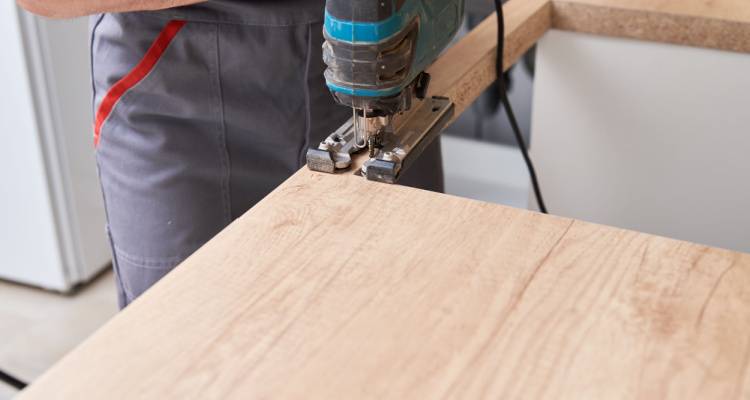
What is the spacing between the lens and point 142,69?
105 centimetres

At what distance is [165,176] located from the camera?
107 cm

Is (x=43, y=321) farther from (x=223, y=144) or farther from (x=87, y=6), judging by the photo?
(x=87, y=6)

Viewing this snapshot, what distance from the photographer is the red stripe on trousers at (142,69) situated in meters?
1.03

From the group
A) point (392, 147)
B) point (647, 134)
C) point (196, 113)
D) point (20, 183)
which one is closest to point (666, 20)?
point (647, 134)

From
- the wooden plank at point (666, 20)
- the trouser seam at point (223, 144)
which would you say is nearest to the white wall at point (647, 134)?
the wooden plank at point (666, 20)

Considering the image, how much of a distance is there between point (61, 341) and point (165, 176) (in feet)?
3.64

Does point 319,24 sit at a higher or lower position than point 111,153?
higher

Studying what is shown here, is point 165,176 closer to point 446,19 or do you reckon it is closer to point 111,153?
point 111,153

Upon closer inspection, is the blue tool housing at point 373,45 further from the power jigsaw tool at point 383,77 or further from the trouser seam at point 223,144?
the trouser seam at point 223,144

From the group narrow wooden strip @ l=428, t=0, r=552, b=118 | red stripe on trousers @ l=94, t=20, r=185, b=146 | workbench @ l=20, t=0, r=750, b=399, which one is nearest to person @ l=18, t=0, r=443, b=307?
red stripe on trousers @ l=94, t=20, r=185, b=146

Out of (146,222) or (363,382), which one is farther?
(146,222)

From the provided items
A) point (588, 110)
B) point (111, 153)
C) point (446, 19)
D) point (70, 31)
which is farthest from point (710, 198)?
point (70, 31)

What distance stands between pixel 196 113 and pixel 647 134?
0.63 meters

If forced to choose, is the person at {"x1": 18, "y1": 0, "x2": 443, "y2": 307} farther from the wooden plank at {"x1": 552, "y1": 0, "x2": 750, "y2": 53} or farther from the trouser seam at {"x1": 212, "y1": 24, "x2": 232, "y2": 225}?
the wooden plank at {"x1": 552, "y1": 0, "x2": 750, "y2": 53}
